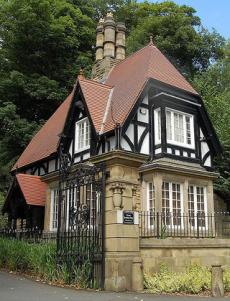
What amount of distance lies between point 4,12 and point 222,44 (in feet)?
62.0

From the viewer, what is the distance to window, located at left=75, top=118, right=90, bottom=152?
18016 mm

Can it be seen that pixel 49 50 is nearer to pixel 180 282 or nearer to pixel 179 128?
pixel 179 128

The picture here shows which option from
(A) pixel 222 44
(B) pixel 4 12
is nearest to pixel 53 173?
(B) pixel 4 12

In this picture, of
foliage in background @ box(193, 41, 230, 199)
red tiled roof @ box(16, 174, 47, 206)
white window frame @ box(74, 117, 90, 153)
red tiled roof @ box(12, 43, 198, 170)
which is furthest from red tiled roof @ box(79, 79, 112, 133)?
foliage in background @ box(193, 41, 230, 199)

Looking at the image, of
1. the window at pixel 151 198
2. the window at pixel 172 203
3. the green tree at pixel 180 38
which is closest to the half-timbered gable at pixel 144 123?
the window at pixel 151 198

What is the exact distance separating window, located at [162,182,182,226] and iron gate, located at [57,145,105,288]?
14.8ft

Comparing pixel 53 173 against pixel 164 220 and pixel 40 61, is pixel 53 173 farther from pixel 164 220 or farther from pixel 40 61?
pixel 40 61

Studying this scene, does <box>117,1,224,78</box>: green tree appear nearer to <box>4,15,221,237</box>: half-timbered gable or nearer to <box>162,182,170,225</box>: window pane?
<box>4,15,221,237</box>: half-timbered gable

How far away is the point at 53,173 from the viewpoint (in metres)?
19.1

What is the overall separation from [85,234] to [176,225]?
552 centimetres

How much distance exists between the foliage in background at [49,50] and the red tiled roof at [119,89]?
7287 millimetres

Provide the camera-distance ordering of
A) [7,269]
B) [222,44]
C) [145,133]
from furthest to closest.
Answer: [222,44]
[145,133]
[7,269]

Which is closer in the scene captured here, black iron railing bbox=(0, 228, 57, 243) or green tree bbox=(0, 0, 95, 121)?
black iron railing bbox=(0, 228, 57, 243)

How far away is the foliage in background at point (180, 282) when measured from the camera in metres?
10.5
